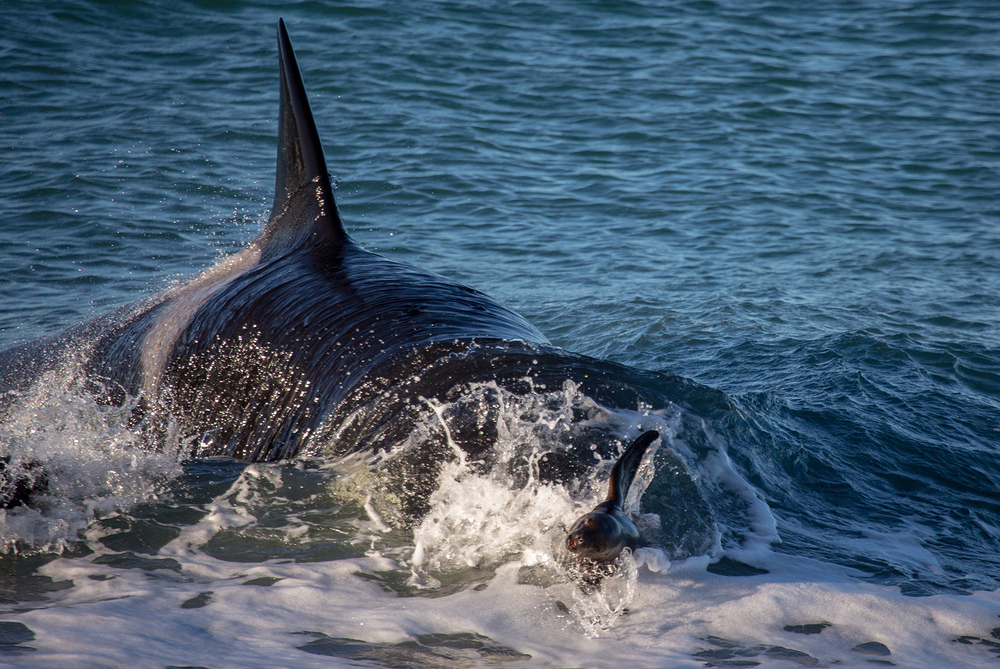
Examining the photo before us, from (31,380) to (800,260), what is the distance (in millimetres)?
6886

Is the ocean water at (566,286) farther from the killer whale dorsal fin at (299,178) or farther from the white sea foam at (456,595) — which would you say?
the killer whale dorsal fin at (299,178)

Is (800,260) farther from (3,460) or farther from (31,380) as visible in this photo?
(3,460)

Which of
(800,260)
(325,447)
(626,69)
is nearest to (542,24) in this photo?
(626,69)

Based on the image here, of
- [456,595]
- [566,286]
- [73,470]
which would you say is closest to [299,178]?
[73,470]

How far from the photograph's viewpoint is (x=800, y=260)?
29.9 ft

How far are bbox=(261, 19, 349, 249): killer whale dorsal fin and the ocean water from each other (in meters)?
1.37

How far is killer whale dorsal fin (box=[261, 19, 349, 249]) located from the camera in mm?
5113

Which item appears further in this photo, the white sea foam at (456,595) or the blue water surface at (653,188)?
the blue water surface at (653,188)

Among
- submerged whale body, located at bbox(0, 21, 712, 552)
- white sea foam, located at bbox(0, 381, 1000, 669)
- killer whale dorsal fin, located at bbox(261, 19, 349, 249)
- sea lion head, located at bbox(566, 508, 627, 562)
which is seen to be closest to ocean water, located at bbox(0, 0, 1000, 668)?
white sea foam, located at bbox(0, 381, 1000, 669)

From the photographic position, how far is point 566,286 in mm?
8461

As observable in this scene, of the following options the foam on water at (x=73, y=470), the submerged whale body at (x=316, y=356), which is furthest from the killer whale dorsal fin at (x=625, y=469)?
the foam on water at (x=73, y=470)

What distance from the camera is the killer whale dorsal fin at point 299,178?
5113 mm

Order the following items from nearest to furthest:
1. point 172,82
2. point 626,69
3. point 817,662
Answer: point 817,662
point 172,82
point 626,69

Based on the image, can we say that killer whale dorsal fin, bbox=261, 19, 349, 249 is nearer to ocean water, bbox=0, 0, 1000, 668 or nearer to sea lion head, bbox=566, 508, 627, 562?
ocean water, bbox=0, 0, 1000, 668
